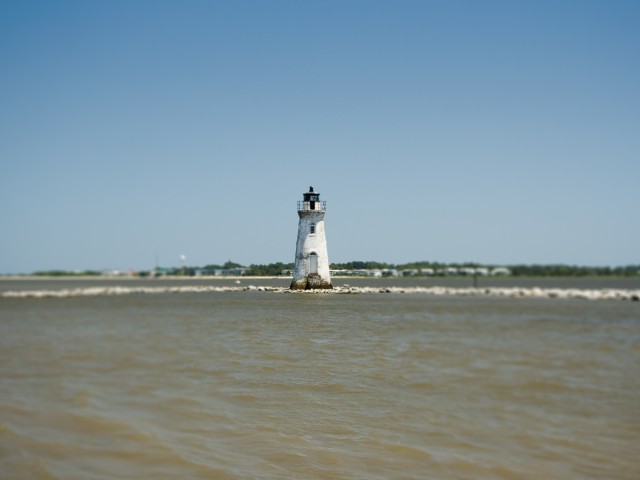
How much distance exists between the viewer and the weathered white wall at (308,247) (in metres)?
42.3

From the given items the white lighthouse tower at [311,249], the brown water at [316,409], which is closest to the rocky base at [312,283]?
the white lighthouse tower at [311,249]

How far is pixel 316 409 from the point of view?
892 centimetres

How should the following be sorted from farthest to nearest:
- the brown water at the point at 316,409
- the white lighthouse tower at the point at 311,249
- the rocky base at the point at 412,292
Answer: the rocky base at the point at 412,292 → the white lighthouse tower at the point at 311,249 → the brown water at the point at 316,409

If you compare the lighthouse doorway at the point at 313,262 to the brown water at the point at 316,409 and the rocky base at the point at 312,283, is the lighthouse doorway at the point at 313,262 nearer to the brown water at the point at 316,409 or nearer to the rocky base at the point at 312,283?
the rocky base at the point at 312,283

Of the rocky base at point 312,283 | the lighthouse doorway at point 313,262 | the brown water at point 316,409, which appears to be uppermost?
the lighthouse doorway at point 313,262

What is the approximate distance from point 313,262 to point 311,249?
1.06m

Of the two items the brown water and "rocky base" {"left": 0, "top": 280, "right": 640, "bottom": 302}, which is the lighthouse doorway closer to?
"rocky base" {"left": 0, "top": 280, "right": 640, "bottom": 302}

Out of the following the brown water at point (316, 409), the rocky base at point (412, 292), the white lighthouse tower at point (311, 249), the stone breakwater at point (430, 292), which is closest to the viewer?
the brown water at point (316, 409)

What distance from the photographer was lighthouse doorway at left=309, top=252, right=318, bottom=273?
141ft

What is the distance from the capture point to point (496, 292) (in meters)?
58.4

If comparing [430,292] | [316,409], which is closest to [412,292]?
[430,292]

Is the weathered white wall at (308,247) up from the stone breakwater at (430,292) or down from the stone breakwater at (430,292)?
up

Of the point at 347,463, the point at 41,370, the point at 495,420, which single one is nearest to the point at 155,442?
the point at 347,463

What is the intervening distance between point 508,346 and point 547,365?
14.6 feet
